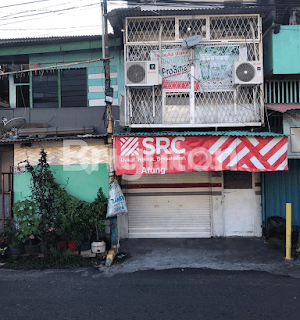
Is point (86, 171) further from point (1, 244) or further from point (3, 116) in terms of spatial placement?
point (3, 116)

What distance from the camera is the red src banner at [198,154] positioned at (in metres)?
8.04

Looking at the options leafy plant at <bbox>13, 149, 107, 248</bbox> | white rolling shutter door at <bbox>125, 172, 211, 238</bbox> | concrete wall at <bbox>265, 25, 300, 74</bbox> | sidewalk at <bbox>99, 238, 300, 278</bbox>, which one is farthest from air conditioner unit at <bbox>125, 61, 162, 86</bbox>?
sidewalk at <bbox>99, 238, 300, 278</bbox>

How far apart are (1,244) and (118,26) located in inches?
327

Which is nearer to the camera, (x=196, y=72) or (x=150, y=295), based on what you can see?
(x=150, y=295)

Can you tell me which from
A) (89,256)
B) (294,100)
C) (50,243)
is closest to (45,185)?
(50,243)

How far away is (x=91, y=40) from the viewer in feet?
31.3

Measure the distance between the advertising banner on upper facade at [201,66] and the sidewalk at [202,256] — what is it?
18.0ft

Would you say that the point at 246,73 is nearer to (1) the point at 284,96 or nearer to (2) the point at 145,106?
(1) the point at 284,96

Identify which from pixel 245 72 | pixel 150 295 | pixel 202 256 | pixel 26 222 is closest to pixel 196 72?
pixel 245 72

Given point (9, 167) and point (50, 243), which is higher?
point (9, 167)

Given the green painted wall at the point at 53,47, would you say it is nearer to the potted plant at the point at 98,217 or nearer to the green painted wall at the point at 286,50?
the potted plant at the point at 98,217

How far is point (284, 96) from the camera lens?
31.3ft

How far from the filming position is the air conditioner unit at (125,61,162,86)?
8.59 meters

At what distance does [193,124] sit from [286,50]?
158 inches
